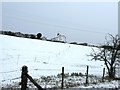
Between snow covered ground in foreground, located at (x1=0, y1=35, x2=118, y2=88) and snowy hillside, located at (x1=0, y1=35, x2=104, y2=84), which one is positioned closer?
snow covered ground in foreground, located at (x1=0, y1=35, x2=118, y2=88)

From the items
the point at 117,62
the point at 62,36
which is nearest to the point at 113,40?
the point at 117,62

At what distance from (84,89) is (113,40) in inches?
432

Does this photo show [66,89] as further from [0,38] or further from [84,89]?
[0,38]

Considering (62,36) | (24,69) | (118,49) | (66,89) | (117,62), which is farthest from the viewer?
(62,36)

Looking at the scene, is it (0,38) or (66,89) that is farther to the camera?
(0,38)

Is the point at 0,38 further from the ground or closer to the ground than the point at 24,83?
further from the ground

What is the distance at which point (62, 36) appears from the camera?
89938mm

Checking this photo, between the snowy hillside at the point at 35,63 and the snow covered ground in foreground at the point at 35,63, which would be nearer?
the snow covered ground in foreground at the point at 35,63

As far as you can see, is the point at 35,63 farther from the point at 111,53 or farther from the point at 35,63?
the point at 111,53

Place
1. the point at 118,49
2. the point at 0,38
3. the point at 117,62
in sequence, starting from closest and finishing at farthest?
the point at 118,49
the point at 117,62
the point at 0,38

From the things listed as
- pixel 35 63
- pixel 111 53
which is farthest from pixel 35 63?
pixel 111 53

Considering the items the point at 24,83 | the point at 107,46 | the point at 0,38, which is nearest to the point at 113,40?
the point at 107,46

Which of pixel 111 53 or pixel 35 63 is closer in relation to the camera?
pixel 111 53

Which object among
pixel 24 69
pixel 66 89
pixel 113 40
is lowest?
pixel 66 89
